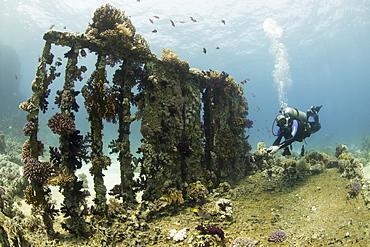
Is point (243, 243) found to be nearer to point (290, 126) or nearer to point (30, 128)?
point (290, 126)

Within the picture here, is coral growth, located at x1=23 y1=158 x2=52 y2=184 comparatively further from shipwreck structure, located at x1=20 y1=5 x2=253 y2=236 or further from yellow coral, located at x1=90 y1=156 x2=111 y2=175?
yellow coral, located at x1=90 y1=156 x2=111 y2=175

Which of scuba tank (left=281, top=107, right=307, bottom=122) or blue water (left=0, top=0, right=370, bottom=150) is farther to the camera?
blue water (left=0, top=0, right=370, bottom=150)

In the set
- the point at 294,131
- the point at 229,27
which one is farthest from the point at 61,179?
the point at 229,27

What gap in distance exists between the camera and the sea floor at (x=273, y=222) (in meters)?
5.32

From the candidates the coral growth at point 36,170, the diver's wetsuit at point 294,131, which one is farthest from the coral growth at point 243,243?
the coral growth at point 36,170

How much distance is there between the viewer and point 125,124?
7336mm

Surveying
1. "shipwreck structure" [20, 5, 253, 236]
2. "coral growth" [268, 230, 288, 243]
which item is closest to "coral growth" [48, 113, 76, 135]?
"shipwreck structure" [20, 5, 253, 236]

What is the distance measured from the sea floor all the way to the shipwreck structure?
81 centimetres

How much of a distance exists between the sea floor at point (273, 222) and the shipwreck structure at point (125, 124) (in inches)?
31.9

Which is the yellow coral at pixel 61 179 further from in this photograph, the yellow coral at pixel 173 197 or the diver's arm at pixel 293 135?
the diver's arm at pixel 293 135

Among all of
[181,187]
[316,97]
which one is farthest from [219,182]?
[316,97]

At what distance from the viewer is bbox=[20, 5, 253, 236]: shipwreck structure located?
587 cm

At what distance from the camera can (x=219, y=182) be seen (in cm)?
1027

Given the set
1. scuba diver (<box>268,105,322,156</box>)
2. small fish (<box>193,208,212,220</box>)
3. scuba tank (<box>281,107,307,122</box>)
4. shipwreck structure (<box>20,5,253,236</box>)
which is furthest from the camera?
scuba tank (<box>281,107,307,122</box>)
